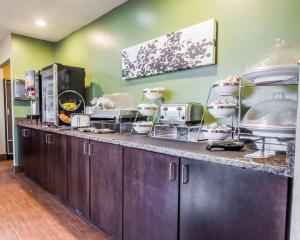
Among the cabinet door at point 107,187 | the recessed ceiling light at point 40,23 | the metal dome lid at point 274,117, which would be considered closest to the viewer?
the metal dome lid at point 274,117

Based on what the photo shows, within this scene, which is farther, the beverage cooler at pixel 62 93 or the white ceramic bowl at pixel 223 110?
the beverage cooler at pixel 62 93

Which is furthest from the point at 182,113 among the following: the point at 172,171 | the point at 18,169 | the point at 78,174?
the point at 18,169

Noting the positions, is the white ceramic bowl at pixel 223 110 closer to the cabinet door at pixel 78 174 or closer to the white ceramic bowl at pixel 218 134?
the white ceramic bowl at pixel 218 134

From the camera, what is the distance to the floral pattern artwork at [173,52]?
1.90 metres

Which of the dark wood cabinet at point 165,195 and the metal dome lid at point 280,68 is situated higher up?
the metal dome lid at point 280,68

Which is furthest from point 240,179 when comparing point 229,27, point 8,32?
point 8,32

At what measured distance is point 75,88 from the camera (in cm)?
338

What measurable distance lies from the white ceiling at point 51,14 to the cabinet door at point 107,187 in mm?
1933

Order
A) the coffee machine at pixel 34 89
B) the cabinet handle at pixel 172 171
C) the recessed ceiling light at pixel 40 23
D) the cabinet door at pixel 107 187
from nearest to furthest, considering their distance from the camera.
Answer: the cabinet handle at pixel 172 171
the cabinet door at pixel 107 187
the recessed ceiling light at pixel 40 23
the coffee machine at pixel 34 89

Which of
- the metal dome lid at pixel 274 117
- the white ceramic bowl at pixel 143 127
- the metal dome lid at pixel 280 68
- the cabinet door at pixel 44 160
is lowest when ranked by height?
the cabinet door at pixel 44 160

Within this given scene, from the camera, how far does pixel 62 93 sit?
3.23 meters

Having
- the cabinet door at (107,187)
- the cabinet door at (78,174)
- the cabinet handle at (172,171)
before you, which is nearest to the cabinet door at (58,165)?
the cabinet door at (78,174)

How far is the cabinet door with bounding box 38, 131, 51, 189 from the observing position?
2.89 metres

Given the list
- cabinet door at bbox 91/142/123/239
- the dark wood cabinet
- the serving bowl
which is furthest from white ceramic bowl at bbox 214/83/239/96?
cabinet door at bbox 91/142/123/239
